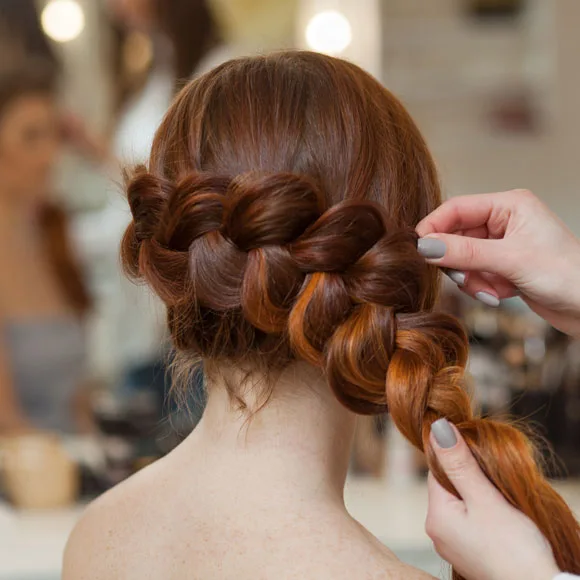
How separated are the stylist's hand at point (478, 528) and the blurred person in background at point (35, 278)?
1625 millimetres

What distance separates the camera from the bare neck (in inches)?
31.6

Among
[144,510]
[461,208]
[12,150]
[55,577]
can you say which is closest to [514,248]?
[461,208]

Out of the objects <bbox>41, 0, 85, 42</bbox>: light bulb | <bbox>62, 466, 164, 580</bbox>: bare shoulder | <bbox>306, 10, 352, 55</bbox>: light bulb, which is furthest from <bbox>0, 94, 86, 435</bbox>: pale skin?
<bbox>62, 466, 164, 580</bbox>: bare shoulder

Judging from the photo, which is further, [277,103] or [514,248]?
[514,248]

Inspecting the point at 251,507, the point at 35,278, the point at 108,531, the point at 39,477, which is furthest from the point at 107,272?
the point at 251,507

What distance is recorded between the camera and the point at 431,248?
808mm

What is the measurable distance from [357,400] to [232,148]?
10.0 inches

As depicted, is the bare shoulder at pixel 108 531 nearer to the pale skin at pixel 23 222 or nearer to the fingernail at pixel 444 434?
the fingernail at pixel 444 434

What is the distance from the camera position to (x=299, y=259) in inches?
29.7

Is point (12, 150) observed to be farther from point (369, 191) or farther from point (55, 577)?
point (369, 191)

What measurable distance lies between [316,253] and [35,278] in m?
1.60


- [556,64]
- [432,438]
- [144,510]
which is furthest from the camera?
[556,64]

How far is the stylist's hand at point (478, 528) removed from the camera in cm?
69

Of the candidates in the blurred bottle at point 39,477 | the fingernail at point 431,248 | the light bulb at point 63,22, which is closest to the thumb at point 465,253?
the fingernail at point 431,248
